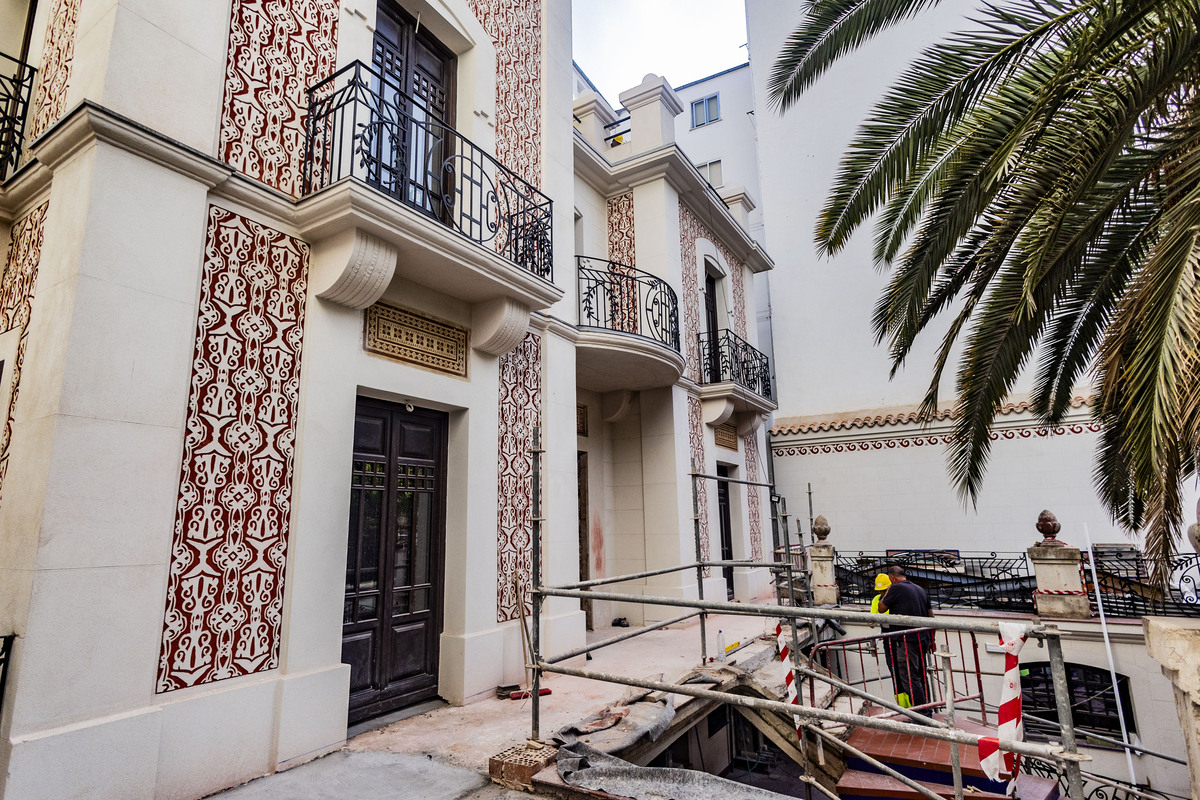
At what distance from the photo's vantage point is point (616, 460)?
10.2 meters

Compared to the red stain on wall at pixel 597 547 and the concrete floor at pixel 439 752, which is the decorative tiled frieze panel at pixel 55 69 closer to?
the concrete floor at pixel 439 752

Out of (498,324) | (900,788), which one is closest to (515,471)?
(498,324)

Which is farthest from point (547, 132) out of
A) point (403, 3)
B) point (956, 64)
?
point (956, 64)

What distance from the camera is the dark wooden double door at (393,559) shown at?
4777mm

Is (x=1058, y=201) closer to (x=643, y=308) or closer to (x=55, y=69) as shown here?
(x=643, y=308)

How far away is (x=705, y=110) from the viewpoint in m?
18.8

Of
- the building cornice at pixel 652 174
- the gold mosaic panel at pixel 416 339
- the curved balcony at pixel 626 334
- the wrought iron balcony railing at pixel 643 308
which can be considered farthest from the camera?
the building cornice at pixel 652 174

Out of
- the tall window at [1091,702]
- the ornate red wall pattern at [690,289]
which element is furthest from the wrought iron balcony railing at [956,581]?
the ornate red wall pattern at [690,289]

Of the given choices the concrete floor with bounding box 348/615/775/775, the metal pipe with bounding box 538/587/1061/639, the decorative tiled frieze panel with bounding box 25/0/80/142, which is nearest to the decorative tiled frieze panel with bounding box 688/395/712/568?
the concrete floor with bounding box 348/615/775/775

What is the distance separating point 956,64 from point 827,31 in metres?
1.14

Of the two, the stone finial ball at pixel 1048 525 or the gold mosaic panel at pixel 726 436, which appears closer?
the stone finial ball at pixel 1048 525

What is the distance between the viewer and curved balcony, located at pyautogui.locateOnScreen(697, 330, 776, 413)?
11.0 meters

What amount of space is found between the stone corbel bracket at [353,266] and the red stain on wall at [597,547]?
5.67 metres

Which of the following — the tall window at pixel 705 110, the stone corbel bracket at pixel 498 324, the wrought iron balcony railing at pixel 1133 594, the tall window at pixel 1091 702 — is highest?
the tall window at pixel 705 110
